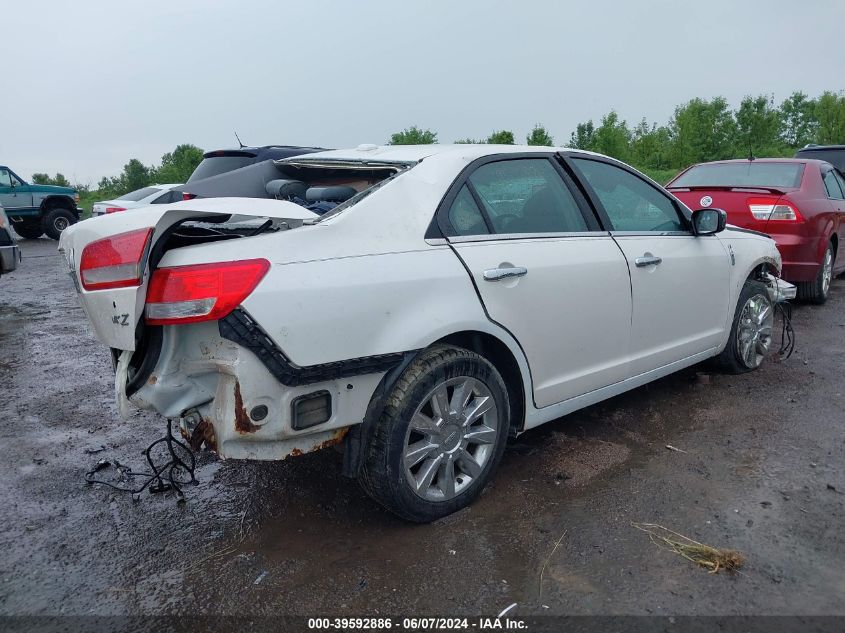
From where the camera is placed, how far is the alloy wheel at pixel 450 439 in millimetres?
2770

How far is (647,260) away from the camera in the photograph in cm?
366

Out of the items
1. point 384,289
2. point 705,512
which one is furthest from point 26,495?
point 705,512

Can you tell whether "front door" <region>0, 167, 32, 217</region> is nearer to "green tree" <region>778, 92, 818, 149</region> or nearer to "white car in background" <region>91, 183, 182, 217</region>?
"white car in background" <region>91, 183, 182, 217</region>

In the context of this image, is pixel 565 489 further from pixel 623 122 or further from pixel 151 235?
pixel 623 122

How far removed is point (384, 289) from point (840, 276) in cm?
916

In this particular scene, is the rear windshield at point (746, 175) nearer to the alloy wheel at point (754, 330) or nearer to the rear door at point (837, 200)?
the rear door at point (837, 200)

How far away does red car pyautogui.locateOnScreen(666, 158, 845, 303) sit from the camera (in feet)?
21.8

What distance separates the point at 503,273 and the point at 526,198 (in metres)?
0.61

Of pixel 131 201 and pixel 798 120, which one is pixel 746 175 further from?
pixel 798 120

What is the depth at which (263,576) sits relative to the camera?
2537 mm

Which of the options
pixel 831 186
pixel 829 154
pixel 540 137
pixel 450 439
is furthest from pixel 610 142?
pixel 450 439

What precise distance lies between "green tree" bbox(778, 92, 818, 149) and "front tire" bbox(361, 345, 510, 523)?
184ft

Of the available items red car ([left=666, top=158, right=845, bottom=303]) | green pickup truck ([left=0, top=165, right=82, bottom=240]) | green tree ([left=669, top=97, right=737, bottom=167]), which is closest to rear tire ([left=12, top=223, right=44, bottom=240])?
green pickup truck ([left=0, top=165, right=82, bottom=240])

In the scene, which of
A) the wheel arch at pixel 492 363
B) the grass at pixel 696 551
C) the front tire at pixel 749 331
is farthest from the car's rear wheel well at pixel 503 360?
the front tire at pixel 749 331
